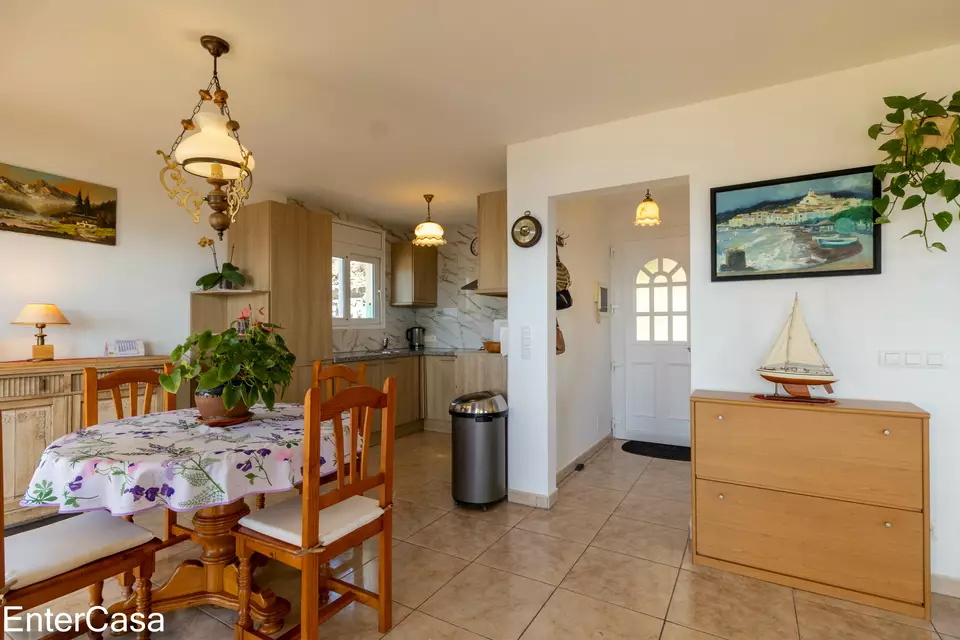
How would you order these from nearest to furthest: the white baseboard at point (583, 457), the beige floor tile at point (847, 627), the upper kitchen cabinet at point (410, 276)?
the beige floor tile at point (847, 627), the white baseboard at point (583, 457), the upper kitchen cabinet at point (410, 276)

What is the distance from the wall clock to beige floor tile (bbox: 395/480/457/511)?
6.36ft

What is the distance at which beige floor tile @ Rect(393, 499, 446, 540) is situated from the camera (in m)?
2.98

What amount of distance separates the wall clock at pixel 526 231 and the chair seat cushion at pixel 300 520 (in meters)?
2.06

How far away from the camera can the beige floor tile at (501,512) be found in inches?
124

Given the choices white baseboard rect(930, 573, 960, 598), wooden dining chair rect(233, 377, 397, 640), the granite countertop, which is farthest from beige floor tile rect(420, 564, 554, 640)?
the granite countertop

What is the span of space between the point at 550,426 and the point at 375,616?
5.61ft

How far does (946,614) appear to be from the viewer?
2.12 meters

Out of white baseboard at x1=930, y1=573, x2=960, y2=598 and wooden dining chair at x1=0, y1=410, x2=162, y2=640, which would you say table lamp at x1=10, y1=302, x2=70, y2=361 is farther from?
white baseboard at x1=930, y1=573, x2=960, y2=598

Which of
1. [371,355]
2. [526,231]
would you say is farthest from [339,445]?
[371,355]

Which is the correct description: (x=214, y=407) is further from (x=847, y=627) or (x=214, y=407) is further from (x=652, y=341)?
(x=652, y=341)

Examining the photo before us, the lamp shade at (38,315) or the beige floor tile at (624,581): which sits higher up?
the lamp shade at (38,315)

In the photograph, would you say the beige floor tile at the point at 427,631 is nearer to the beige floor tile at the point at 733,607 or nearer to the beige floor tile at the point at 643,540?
the beige floor tile at the point at 733,607

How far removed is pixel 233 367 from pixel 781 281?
9.19ft

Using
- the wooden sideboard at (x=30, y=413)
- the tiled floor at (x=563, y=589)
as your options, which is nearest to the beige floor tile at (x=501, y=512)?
the tiled floor at (x=563, y=589)
